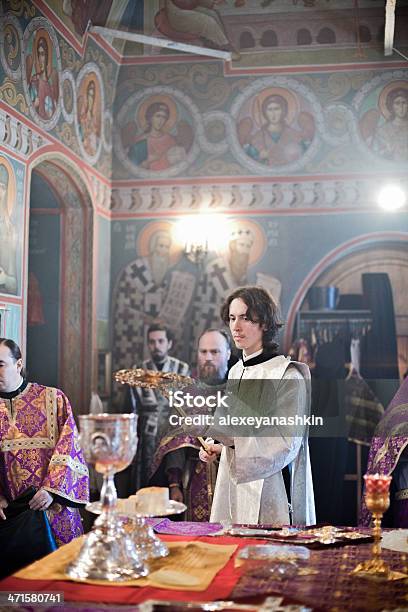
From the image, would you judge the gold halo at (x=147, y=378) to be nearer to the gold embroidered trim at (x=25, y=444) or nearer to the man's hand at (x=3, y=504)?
the man's hand at (x=3, y=504)

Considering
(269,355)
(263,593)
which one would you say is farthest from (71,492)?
(263,593)

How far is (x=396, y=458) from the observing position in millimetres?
4004

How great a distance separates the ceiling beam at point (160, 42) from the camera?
810 cm

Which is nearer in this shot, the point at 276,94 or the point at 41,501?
the point at 41,501

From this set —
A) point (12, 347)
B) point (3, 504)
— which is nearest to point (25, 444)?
point (3, 504)

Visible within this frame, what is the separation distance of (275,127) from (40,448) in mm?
5424

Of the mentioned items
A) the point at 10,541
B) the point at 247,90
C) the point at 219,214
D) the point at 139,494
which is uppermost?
the point at 247,90

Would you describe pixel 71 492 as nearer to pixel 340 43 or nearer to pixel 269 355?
pixel 269 355

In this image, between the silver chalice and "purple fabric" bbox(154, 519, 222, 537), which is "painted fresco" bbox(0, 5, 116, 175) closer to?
"purple fabric" bbox(154, 519, 222, 537)

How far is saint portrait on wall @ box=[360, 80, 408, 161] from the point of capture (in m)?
8.73

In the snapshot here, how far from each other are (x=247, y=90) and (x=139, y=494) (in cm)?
704

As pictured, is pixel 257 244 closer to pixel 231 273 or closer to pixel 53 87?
pixel 231 273

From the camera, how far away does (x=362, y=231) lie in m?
8.74

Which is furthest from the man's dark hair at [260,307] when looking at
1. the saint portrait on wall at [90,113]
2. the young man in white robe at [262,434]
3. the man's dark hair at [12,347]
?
the saint portrait on wall at [90,113]
